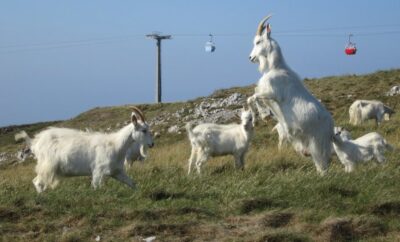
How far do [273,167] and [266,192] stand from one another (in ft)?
13.6

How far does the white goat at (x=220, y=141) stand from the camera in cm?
1360

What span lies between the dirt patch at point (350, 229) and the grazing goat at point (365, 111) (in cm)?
1722

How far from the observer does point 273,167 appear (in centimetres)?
1211

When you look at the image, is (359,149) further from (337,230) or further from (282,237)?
(282,237)

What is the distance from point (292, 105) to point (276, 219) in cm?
356

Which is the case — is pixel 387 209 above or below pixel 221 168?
above

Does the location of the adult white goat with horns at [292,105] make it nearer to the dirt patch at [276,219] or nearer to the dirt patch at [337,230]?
the dirt patch at [276,219]

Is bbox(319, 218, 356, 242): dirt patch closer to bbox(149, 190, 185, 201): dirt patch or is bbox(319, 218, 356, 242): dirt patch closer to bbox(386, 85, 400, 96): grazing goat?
bbox(149, 190, 185, 201): dirt patch

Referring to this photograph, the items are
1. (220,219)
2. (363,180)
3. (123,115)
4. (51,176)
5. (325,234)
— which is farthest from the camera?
(123,115)

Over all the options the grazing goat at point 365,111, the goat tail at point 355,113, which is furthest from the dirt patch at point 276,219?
the goat tail at point 355,113

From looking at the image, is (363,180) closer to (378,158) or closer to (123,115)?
(378,158)

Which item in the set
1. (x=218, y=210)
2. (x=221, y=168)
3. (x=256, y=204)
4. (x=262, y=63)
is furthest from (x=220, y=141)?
(x=218, y=210)

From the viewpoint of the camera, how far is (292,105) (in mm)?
10188

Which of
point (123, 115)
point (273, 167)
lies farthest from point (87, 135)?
point (123, 115)
